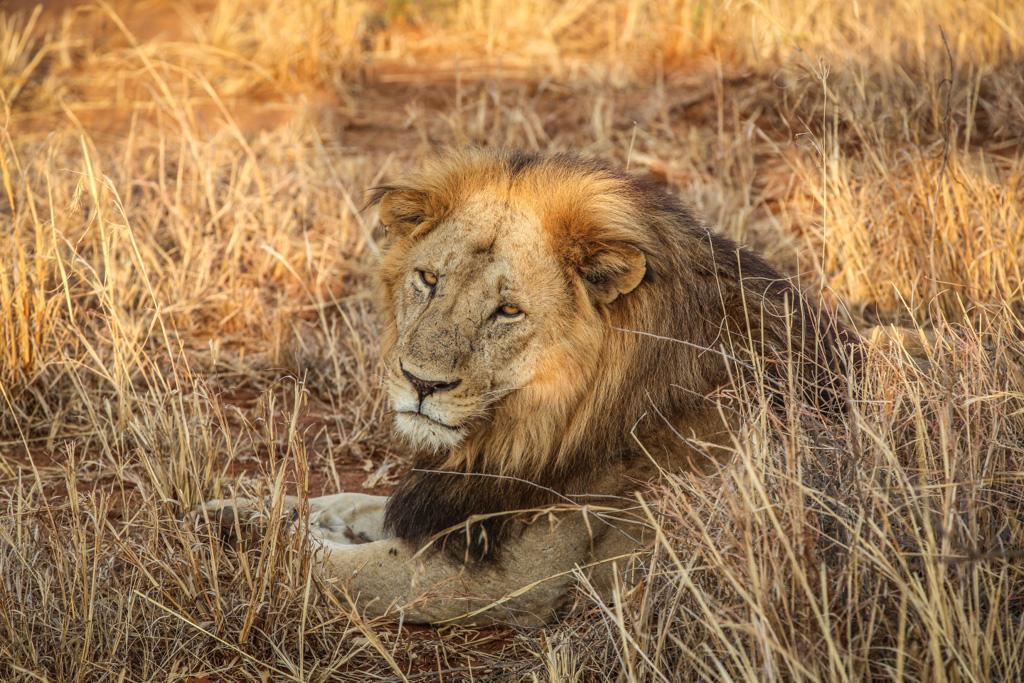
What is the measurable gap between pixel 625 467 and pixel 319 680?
109cm

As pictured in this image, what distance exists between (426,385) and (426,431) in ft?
0.51

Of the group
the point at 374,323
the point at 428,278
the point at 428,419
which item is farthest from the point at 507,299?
the point at 374,323

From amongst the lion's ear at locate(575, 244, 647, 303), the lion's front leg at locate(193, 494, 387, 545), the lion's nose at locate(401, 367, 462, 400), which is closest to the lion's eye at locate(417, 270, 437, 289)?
the lion's nose at locate(401, 367, 462, 400)

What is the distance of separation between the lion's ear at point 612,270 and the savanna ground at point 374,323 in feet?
1.76

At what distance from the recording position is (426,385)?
3270 mm

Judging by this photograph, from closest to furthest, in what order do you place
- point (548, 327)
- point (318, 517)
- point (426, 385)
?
point (426, 385) → point (548, 327) → point (318, 517)

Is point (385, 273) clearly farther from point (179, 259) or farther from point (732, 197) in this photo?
point (732, 197)

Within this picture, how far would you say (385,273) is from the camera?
3.71m

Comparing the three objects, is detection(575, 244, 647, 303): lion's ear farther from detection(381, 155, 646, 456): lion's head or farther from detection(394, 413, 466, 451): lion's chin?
detection(394, 413, 466, 451): lion's chin

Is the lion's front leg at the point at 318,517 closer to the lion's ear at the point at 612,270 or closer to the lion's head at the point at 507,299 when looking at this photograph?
the lion's head at the point at 507,299

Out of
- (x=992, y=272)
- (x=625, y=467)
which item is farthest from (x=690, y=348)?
(x=992, y=272)

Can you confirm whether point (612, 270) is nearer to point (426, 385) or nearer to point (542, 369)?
point (542, 369)

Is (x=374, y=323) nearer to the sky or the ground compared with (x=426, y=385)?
nearer to the ground

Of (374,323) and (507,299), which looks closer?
(507,299)
